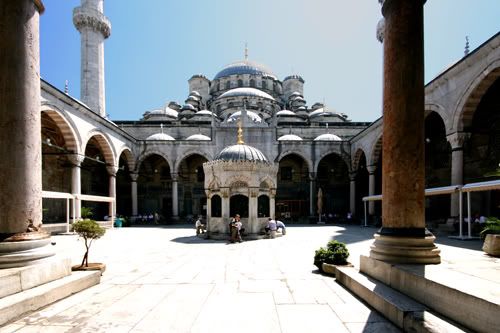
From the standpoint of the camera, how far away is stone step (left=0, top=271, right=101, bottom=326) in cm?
341

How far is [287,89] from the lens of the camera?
152ft

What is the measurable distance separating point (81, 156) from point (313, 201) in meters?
17.5

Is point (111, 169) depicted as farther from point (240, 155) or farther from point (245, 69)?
point (245, 69)

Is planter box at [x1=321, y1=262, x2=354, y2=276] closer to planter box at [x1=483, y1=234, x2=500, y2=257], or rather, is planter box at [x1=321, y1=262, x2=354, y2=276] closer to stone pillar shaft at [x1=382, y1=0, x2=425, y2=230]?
stone pillar shaft at [x1=382, y1=0, x2=425, y2=230]

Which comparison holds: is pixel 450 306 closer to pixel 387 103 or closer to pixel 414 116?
pixel 414 116

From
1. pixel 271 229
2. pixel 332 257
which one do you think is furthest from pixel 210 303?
pixel 271 229

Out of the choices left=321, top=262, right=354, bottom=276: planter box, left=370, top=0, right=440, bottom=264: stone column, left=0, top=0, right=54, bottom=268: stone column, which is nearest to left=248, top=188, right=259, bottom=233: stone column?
left=321, top=262, right=354, bottom=276: planter box

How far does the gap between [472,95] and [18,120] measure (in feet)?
49.2

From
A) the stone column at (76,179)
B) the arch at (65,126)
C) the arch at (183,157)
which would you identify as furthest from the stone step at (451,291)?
the arch at (183,157)

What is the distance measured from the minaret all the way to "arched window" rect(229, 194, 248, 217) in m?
16.5

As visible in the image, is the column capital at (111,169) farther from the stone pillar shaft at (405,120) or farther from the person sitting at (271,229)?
the stone pillar shaft at (405,120)

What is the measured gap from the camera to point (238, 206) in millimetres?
12383

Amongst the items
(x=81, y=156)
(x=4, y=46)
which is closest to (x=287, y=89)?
(x=81, y=156)

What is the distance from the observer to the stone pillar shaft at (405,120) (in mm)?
4234
